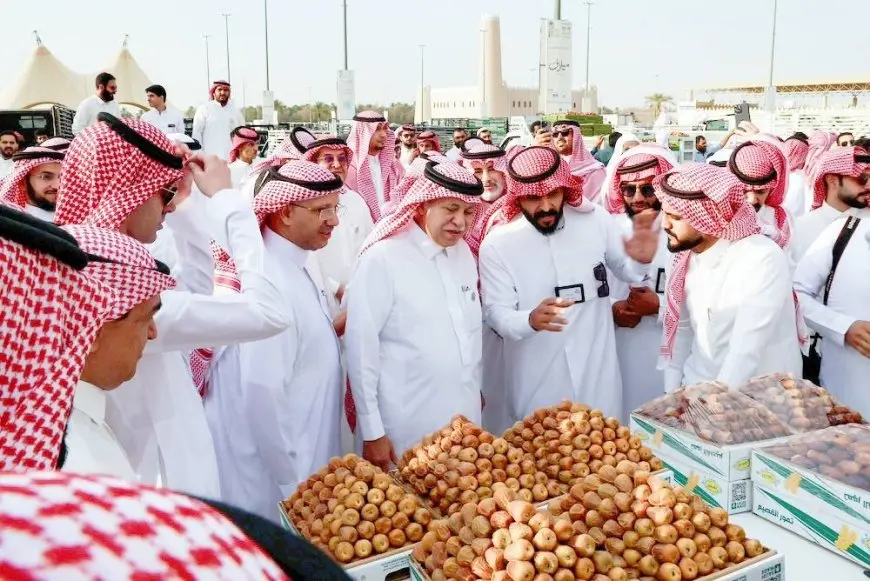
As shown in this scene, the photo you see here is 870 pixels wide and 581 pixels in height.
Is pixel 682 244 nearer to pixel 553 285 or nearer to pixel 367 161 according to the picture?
pixel 553 285

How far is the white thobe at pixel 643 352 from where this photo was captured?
12.7 feet

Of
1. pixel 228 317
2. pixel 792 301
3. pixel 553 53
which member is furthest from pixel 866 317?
pixel 553 53

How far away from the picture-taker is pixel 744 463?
2.30m

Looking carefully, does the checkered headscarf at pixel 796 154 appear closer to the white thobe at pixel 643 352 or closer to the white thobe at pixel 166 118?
the white thobe at pixel 643 352

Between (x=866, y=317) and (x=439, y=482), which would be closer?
(x=439, y=482)

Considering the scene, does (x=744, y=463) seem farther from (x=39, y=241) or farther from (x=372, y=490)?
(x=39, y=241)

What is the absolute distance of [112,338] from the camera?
1641mm

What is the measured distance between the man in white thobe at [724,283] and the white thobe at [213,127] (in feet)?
32.2

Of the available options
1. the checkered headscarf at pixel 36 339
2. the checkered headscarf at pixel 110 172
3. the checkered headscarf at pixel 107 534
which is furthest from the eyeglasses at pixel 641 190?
the checkered headscarf at pixel 107 534

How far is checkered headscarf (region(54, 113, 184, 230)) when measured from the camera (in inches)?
93.0

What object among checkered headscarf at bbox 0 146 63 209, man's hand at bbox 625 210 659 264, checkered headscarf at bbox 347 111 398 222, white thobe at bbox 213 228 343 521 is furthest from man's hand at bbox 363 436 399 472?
checkered headscarf at bbox 347 111 398 222

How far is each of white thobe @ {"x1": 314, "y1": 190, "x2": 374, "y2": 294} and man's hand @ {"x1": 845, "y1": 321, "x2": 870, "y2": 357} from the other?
2.66m

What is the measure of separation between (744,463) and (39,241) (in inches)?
82.0

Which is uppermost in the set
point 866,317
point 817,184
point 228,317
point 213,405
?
point 817,184
